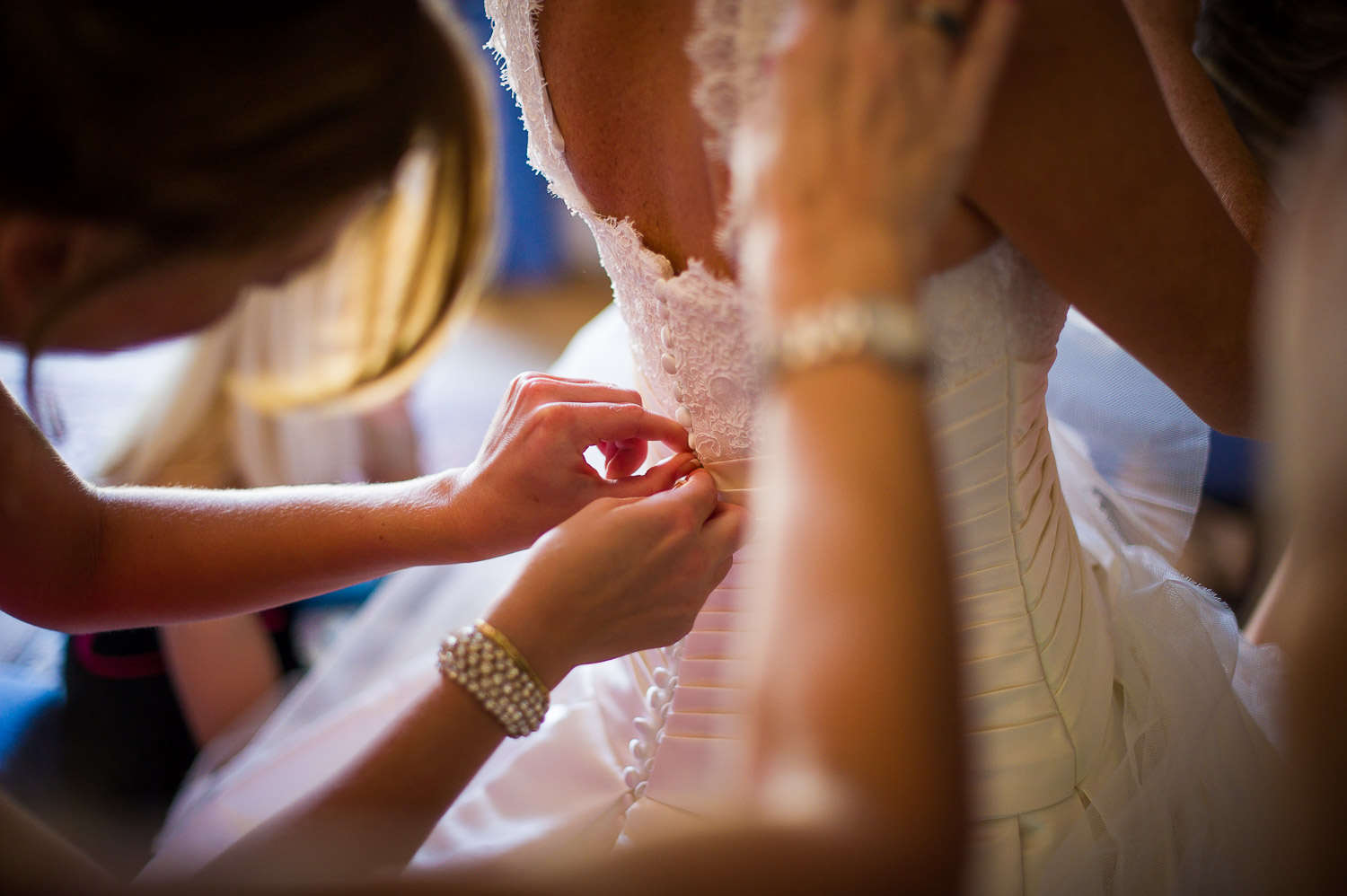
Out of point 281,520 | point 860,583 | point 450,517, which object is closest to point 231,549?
point 281,520

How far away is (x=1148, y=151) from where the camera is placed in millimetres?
547

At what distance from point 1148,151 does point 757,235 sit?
309mm

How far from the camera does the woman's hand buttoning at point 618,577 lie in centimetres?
63

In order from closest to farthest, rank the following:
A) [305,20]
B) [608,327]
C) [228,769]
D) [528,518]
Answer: [305,20], [528,518], [228,769], [608,327]

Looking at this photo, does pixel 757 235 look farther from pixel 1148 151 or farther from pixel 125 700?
pixel 125 700

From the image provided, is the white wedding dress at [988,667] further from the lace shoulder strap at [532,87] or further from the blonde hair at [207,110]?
the blonde hair at [207,110]

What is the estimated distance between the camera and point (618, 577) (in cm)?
64

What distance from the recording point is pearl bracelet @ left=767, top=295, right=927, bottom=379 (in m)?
0.37

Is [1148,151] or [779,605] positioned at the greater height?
[1148,151]

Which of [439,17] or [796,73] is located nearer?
[796,73]

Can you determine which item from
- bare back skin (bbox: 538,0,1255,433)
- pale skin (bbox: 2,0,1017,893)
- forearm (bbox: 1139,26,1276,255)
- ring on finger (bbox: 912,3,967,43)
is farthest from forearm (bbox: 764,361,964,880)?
forearm (bbox: 1139,26,1276,255)

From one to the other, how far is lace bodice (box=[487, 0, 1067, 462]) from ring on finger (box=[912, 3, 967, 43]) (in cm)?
14

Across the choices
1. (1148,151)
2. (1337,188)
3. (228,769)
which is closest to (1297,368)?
(1337,188)

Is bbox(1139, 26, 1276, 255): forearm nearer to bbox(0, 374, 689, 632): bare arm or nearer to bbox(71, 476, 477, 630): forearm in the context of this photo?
bbox(0, 374, 689, 632): bare arm
